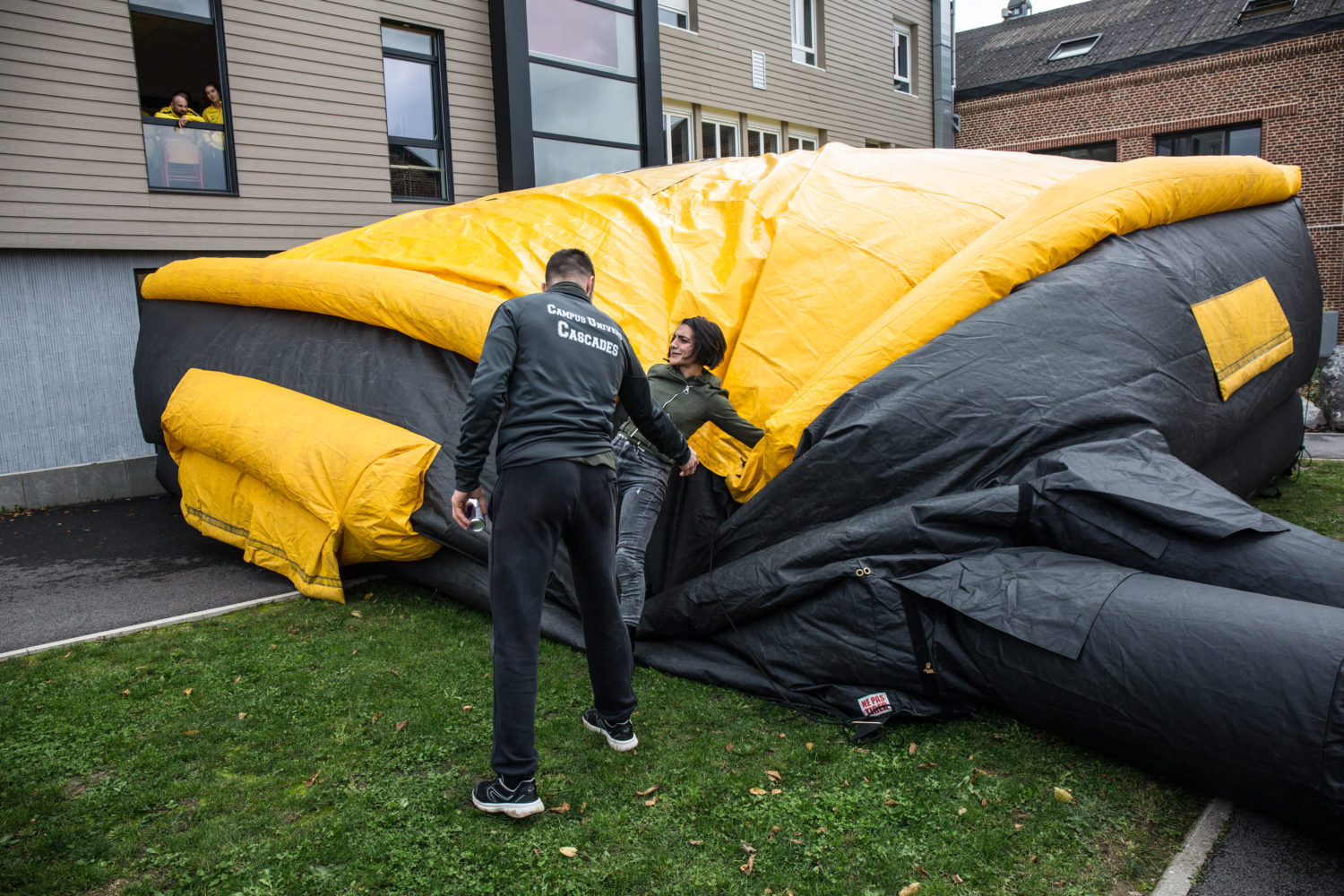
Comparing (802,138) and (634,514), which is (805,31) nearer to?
(802,138)

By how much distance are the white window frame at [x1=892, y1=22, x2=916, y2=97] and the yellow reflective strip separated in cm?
1452

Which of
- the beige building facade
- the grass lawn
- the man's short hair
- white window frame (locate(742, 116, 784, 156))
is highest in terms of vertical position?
white window frame (locate(742, 116, 784, 156))

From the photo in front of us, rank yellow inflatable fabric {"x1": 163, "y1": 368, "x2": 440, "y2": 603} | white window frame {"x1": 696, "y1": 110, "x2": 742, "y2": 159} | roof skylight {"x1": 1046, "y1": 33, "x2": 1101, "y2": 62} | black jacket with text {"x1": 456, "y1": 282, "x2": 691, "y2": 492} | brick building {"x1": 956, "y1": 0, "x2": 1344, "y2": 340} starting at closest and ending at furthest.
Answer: black jacket with text {"x1": 456, "y1": 282, "x2": 691, "y2": 492}, yellow inflatable fabric {"x1": 163, "y1": 368, "x2": 440, "y2": 603}, white window frame {"x1": 696, "y1": 110, "x2": 742, "y2": 159}, brick building {"x1": 956, "y1": 0, "x2": 1344, "y2": 340}, roof skylight {"x1": 1046, "y1": 33, "x2": 1101, "y2": 62}

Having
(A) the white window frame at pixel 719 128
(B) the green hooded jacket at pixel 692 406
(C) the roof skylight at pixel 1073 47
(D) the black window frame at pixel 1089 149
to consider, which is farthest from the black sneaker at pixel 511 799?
(C) the roof skylight at pixel 1073 47

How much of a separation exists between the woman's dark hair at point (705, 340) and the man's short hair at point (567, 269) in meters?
0.88

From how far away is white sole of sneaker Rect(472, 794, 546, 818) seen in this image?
294 cm

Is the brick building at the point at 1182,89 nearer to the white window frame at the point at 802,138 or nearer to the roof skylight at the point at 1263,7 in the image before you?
the roof skylight at the point at 1263,7

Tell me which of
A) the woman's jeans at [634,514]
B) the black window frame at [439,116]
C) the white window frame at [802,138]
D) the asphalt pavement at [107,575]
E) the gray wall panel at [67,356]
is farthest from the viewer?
the white window frame at [802,138]

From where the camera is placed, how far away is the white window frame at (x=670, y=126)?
1404 centimetres

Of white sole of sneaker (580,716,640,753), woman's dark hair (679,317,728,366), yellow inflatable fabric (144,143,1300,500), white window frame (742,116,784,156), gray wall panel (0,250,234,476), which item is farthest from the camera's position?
white window frame (742,116,784,156)

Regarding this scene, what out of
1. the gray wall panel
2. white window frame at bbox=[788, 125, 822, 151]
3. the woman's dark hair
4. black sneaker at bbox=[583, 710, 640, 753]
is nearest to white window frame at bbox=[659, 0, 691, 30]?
white window frame at bbox=[788, 125, 822, 151]

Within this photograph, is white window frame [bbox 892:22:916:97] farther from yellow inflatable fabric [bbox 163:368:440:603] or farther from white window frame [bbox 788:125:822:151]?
yellow inflatable fabric [bbox 163:368:440:603]

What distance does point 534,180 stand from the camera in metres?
11.2

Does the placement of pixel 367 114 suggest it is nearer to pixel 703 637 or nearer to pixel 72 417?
pixel 72 417
